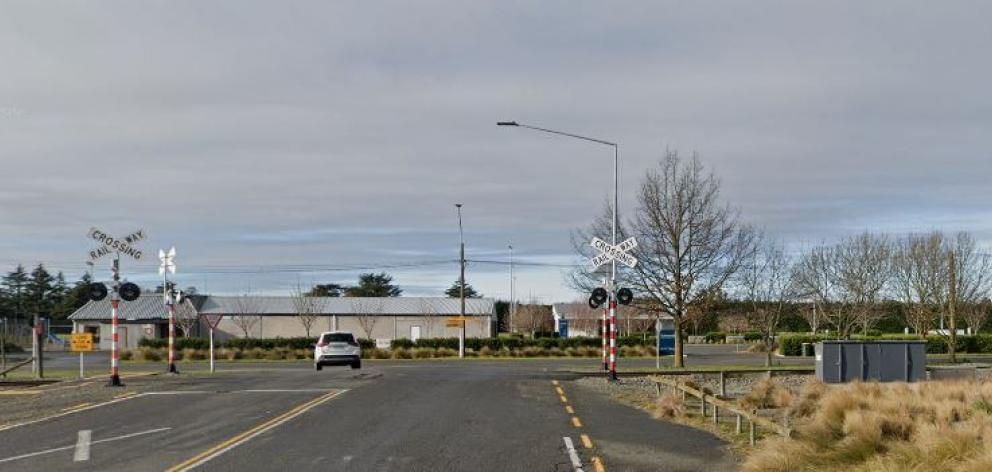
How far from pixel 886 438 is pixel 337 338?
28117mm

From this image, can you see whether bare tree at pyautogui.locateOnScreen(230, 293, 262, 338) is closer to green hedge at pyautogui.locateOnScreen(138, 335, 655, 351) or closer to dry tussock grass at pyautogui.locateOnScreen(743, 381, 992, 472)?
green hedge at pyautogui.locateOnScreen(138, 335, 655, 351)

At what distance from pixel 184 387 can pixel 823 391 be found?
1652 centimetres

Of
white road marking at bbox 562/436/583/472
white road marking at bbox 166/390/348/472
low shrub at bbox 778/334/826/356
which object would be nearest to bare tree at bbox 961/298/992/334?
low shrub at bbox 778/334/826/356

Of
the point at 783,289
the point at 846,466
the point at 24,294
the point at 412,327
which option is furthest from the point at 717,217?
the point at 24,294

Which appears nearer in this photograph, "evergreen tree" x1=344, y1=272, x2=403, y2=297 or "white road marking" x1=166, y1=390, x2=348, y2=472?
"white road marking" x1=166, y1=390, x2=348, y2=472

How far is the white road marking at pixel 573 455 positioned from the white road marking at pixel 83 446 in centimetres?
689

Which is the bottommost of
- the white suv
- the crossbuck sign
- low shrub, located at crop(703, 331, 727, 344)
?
low shrub, located at crop(703, 331, 727, 344)

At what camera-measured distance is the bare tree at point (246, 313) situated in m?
80.2

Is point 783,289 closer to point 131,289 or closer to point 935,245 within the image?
point 935,245

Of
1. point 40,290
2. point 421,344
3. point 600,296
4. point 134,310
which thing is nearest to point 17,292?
point 40,290

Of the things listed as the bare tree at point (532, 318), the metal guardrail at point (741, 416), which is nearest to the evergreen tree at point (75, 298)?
the bare tree at point (532, 318)

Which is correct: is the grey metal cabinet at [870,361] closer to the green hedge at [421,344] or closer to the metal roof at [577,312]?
the green hedge at [421,344]

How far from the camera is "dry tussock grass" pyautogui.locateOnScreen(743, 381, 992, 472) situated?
1098 centimetres

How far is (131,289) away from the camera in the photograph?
1139 inches
